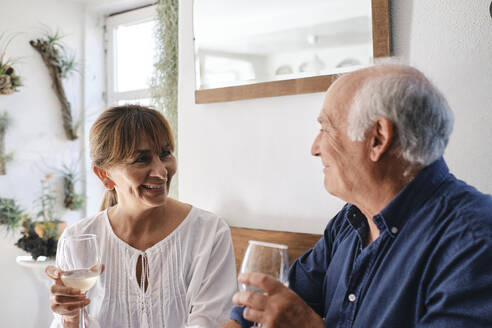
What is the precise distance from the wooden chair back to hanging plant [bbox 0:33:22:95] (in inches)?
80.2

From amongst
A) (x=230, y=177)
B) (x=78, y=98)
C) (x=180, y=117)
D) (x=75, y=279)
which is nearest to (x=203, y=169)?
(x=230, y=177)

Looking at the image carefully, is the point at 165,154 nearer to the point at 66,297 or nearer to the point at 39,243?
the point at 66,297

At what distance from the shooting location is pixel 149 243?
4.67 ft

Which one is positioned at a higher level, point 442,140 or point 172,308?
point 442,140

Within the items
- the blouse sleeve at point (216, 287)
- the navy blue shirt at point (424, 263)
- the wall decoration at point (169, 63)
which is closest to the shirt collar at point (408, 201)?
the navy blue shirt at point (424, 263)

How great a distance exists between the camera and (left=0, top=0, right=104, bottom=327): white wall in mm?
2844

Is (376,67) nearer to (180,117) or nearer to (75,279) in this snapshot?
(75,279)

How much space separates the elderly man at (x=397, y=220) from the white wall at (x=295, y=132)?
0.25m

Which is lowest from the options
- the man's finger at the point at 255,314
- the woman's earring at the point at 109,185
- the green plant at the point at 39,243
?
the green plant at the point at 39,243

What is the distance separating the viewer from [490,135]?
4.03ft

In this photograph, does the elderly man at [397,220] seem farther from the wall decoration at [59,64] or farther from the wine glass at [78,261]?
the wall decoration at [59,64]

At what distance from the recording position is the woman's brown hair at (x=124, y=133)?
4.52 feet

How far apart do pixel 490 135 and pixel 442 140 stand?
516mm

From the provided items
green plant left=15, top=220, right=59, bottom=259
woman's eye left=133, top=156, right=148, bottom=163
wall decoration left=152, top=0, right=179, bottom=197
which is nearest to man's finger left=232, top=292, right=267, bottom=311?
woman's eye left=133, top=156, right=148, bottom=163
